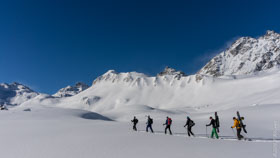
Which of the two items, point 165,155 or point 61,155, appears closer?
point 165,155

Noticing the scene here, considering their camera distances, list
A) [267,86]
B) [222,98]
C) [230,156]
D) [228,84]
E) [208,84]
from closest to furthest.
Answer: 1. [230,156]
2. [267,86]
3. [222,98]
4. [228,84]
5. [208,84]

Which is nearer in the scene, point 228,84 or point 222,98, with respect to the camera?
point 222,98

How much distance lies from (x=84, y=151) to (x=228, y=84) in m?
181

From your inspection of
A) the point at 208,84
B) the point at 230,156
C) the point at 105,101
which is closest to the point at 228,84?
the point at 208,84

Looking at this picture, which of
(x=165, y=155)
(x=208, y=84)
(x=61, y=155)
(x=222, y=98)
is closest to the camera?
(x=165, y=155)

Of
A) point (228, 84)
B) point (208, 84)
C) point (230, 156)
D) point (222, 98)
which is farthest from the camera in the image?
point (208, 84)

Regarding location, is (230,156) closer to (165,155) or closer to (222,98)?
(165,155)

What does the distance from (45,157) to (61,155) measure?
27.9 inches

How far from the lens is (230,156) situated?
8.28m

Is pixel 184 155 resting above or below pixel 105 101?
below

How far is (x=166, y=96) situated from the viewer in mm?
189000

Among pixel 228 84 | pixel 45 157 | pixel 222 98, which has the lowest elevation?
pixel 45 157

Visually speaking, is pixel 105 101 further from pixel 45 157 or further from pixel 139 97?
pixel 45 157

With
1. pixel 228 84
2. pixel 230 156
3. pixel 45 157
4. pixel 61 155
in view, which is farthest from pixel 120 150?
pixel 228 84
